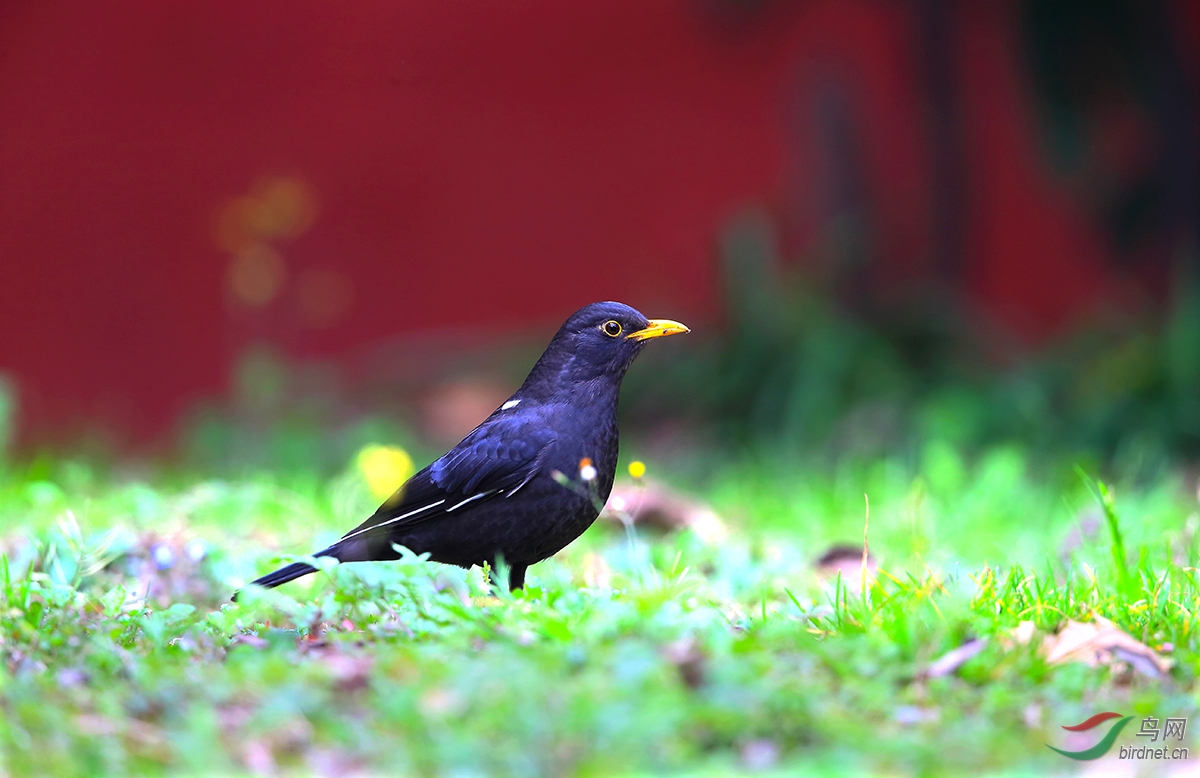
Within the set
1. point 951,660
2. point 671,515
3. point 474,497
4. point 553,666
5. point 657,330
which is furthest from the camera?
point 671,515

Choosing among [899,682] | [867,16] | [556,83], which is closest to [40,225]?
[556,83]

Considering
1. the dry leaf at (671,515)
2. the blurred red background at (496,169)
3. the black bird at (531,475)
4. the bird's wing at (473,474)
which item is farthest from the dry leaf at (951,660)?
the blurred red background at (496,169)

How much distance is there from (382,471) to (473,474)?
1.66m

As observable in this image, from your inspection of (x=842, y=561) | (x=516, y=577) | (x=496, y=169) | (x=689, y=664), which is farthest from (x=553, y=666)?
(x=496, y=169)

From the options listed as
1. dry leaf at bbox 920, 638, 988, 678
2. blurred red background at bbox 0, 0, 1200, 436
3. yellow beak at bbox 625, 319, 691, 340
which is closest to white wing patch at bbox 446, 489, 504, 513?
yellow beak at bbox 625, 319, 691, 340

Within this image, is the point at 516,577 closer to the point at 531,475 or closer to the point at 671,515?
the point at 531,475

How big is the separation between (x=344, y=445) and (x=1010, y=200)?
5175 mm

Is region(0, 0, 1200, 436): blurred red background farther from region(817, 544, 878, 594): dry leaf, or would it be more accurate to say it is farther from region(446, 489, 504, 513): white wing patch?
region(446, 489, 504, 513): white wing patch

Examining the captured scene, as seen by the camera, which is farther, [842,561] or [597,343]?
[842,561]

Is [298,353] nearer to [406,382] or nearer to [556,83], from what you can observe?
[406,382]

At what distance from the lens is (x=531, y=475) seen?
10.8ft

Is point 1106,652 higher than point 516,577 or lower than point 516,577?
lower

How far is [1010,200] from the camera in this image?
9133 mm

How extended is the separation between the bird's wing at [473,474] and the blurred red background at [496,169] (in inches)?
201
